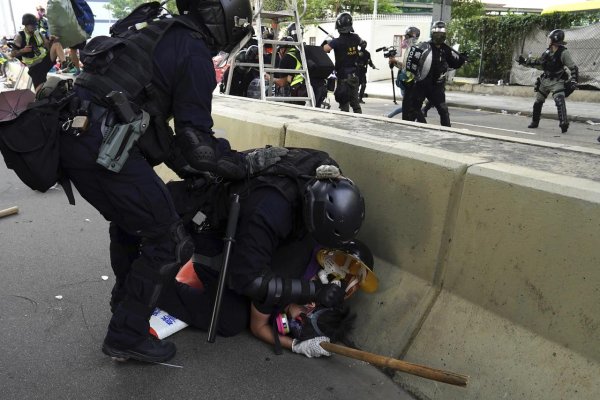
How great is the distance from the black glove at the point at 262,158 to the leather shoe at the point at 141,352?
3.05 ft

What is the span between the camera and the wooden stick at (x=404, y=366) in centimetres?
185

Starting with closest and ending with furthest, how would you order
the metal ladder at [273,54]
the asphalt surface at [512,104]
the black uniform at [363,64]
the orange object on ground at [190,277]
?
the orange object on ground at [190,277] < the metal ladder at [273,54] < the black uniform at [363,64] < the asphalt surface at [512,104]

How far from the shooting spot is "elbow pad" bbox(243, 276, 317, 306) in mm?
2318

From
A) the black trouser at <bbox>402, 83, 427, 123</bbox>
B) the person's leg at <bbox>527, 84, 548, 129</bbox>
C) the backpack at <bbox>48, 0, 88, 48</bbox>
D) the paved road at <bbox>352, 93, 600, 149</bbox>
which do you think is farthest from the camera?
the person's leg at <bbox>527, 84, 548, 129</bbox>

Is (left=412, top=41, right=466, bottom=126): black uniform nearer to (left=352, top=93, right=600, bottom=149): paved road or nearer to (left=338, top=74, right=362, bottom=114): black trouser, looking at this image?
(left=352, top=93, right=600, bottom=149): paved road

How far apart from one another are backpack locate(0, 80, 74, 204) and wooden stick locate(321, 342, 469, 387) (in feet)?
4.63

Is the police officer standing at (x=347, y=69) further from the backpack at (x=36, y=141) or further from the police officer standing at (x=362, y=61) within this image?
the backpack at (x=36, y=141)

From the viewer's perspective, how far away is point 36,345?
8.13 ft

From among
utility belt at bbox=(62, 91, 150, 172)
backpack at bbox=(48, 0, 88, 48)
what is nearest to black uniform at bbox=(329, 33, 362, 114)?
backpack at bbox=(48, 0, 88, 48)

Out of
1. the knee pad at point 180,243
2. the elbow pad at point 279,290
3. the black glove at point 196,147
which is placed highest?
the black glove at point 196,147

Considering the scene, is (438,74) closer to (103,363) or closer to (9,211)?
(9,211)

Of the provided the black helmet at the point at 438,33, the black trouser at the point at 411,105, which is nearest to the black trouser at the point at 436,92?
Result: the black trouser at the point at 411,105

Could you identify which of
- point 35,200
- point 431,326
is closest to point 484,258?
point 431,326

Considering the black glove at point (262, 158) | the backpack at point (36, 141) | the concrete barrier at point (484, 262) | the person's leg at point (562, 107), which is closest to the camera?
the concrete barrier at point (484, 262)
